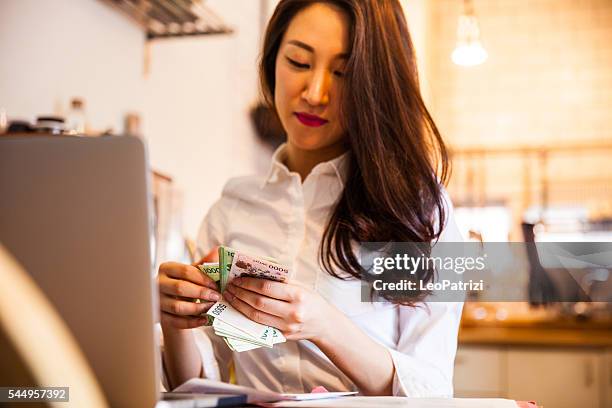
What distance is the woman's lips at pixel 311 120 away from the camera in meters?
1.22

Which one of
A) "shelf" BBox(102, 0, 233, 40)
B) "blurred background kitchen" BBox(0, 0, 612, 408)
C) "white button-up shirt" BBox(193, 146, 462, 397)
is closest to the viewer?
"white button-up shirt" BBox(193, 146, 462, 397)

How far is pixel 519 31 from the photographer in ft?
16.3

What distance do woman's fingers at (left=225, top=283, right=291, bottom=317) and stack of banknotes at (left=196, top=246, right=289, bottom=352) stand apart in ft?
0.09

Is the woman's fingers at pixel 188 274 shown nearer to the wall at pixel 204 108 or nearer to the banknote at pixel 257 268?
the banknote at pixel 257 268

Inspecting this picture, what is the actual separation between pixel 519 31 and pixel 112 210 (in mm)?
4760

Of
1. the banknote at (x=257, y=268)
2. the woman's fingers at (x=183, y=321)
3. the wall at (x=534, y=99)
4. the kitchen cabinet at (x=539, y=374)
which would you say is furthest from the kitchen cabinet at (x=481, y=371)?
the banknote at (x=257, y=268)

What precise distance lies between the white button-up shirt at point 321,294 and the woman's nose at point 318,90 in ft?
0.39

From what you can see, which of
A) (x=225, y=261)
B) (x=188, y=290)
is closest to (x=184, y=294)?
(x=188, y=290)

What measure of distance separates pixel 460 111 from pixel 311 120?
3999 mm

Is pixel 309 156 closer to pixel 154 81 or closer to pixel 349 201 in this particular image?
pixel 349 201

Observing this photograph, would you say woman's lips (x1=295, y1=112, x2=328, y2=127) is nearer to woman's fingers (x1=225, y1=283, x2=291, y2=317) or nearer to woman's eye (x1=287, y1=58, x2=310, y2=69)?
woman's eye (x1=287, y1=58, x2=310, y2=69)

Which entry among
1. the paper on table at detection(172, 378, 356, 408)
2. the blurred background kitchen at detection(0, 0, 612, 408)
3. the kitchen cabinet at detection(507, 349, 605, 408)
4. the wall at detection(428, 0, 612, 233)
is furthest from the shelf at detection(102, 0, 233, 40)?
the wall at detection(428, 0, 612, 233)

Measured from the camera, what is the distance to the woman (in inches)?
45.0

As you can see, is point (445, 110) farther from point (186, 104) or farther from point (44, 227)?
point (44, 227)
